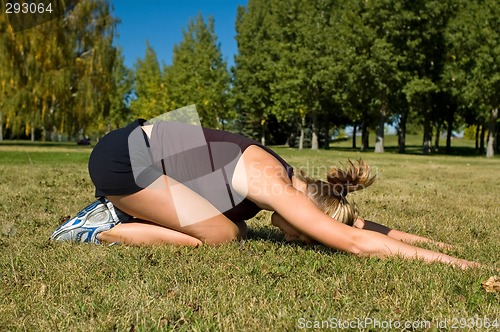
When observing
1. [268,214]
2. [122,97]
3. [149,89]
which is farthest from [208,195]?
[122,97]

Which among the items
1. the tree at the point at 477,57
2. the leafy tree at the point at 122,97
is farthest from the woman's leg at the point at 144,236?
the leafy tree at the point at 122,97

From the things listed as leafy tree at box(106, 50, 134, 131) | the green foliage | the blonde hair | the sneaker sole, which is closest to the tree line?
the green foliage

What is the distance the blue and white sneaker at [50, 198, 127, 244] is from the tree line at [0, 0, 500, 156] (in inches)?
1085

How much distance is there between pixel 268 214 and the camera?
700 centimetres

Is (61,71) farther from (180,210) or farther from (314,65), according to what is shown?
(180,210)

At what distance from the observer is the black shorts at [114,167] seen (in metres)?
4.30

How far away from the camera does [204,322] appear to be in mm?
2697

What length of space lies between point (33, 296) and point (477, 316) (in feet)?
8.83

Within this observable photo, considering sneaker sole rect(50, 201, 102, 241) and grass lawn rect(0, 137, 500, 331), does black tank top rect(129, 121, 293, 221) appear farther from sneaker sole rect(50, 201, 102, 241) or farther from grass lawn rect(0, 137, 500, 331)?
sneaker sole rect(50, 201, 102, 241)

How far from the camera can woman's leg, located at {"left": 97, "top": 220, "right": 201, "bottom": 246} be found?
4.52 m

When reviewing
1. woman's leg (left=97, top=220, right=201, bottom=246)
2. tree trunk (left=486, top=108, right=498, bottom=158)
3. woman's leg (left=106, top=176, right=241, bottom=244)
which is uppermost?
tree trunk (left=486, top=108, right=498, bottom=158)

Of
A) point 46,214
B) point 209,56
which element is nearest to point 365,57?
point 209,56

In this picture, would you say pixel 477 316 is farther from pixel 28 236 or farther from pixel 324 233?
pixel 28 236

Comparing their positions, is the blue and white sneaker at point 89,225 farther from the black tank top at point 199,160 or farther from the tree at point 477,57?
the tree at point 477,57
